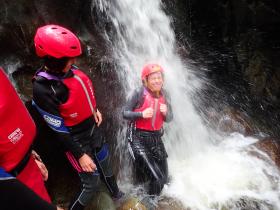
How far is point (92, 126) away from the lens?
366cm

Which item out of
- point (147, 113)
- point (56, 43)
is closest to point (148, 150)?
point (147, 113)

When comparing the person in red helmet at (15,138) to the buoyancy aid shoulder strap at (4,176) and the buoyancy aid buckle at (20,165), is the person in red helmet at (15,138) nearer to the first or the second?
the buoyancy aid buckle at (20,165)

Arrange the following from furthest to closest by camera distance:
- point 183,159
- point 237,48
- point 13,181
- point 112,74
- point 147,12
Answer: point 237,48 → point 147,12 → point 183,159 → point 112,74 → point 13,181

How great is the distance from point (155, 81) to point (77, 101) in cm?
143

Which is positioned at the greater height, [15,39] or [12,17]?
[12,17]

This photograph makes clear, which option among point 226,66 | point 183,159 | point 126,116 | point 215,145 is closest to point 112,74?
point 126,116

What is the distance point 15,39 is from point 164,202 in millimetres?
3186

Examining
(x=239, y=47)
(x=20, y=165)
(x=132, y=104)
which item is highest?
(x=20, y=165)

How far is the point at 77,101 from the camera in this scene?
10.9ft

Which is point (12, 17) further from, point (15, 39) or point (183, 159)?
point (183, 159)

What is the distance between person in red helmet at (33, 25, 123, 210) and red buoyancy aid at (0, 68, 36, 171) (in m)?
1.35

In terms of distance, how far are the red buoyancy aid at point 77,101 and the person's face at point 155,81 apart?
3.81 ft

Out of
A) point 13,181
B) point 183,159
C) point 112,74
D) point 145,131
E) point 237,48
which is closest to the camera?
point 13,181

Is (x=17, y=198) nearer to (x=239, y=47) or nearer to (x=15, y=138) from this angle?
(x=15, y=138)
